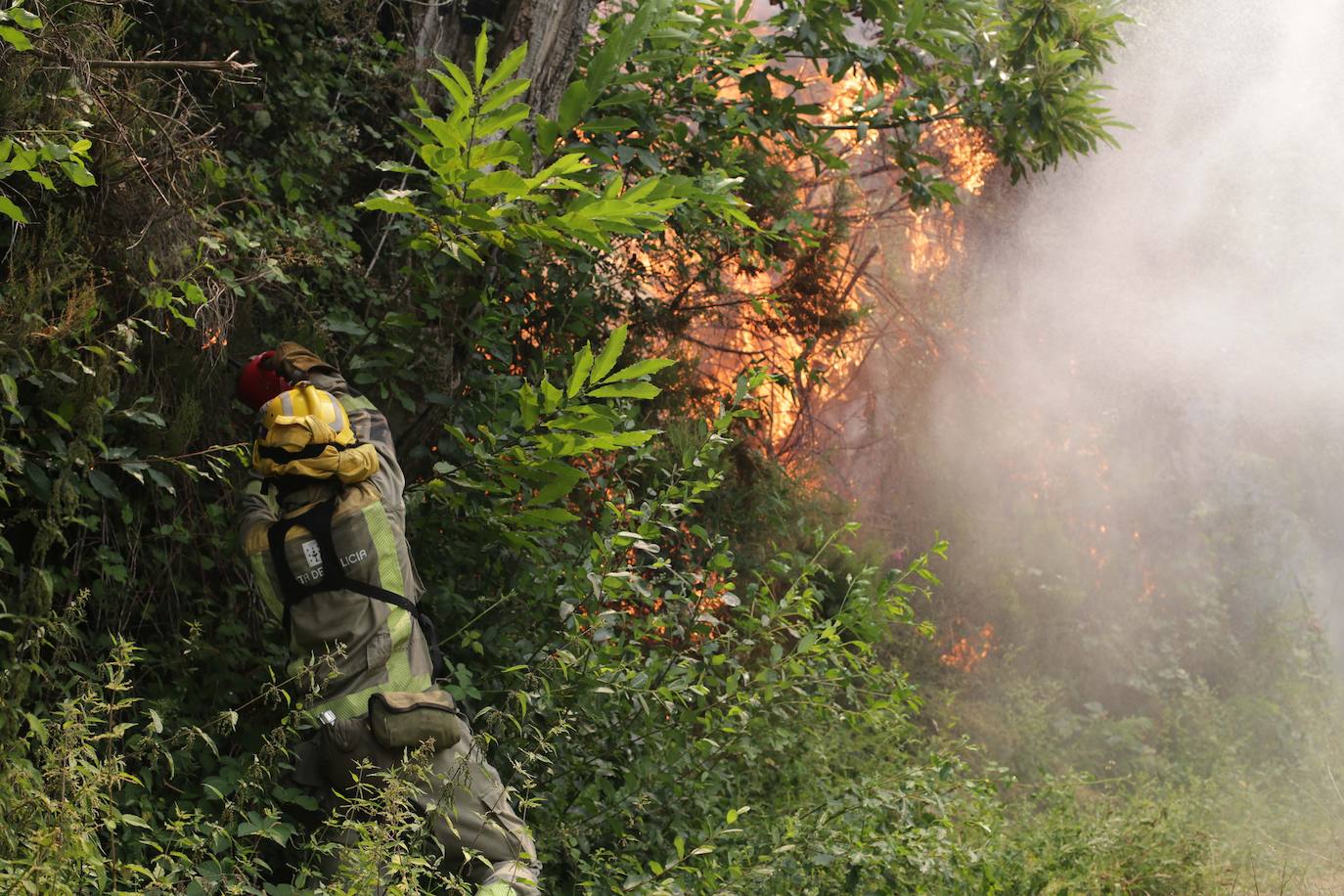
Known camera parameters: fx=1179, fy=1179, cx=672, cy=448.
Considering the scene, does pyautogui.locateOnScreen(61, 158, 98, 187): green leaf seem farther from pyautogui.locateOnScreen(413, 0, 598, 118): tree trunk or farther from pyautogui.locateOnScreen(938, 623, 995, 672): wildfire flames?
pyautogui.locateOnScreen(938, 623, 995, 672): wildfire flames

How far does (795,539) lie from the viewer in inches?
Result: 297

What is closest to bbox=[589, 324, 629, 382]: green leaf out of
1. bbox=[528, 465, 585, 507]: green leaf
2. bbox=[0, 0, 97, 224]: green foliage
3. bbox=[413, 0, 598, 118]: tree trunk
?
bbox=[528, 465, 585, 507]: green leaf

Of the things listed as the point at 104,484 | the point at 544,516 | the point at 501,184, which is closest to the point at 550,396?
the point at 544,516

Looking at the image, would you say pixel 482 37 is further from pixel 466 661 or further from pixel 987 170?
pixel 987 170

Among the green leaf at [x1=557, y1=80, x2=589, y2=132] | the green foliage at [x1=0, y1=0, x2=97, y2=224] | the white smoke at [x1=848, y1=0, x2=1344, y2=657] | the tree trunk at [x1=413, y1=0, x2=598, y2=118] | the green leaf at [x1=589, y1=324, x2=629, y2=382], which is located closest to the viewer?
the green foliage at [x1=0, y1=0, x2=97, y2=224]

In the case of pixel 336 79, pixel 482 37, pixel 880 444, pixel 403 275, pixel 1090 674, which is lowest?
pixel 1090 674

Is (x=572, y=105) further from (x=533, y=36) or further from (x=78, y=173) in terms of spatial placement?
(x=78, y=173)

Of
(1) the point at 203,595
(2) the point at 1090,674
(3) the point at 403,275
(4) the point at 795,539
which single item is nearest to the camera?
(1) the point at 203,595

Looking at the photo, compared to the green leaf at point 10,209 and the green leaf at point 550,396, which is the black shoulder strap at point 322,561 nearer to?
the green leaf at point 550,396

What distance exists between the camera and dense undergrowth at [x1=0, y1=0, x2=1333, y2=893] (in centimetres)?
324

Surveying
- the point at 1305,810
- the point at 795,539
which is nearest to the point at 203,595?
the point at 795,539

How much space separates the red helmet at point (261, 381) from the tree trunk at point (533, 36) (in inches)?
71.2

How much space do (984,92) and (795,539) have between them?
9.61 ft

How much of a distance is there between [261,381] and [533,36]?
6.90 ft
